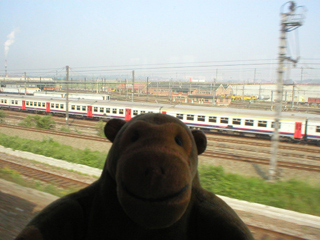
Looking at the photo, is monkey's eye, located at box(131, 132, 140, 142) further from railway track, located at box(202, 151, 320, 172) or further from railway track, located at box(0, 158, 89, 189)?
railway track, located at box(202, 151, 320, 172)

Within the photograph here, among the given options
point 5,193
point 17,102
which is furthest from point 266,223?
point 17,102

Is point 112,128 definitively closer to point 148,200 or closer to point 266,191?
point 148,200

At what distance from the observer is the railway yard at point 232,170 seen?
14.4 ft

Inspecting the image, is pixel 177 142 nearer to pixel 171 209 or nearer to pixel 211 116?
pixel 171 209

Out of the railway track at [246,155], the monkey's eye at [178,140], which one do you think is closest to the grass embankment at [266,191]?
the railway track at [246,155]

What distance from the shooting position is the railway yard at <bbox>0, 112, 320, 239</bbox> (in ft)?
14.4

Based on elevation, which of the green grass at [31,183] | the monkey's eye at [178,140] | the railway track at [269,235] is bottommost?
the green grass at [31,183]

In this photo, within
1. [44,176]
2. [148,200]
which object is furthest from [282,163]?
[148,200]

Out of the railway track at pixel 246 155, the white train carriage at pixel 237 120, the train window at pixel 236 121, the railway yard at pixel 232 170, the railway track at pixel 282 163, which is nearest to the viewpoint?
the railway yard at pixel 232 170

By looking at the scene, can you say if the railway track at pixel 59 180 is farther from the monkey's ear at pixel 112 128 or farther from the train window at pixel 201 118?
the train window at pixel 201 118

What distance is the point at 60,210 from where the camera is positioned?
65.7 inches

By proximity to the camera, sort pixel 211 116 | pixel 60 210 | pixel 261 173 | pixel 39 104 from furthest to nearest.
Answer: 1. pixel 39 104
2. pixel 211 116
3. pixel 261 173
4. pixel 60 210

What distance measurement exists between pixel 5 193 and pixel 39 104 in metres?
22.4

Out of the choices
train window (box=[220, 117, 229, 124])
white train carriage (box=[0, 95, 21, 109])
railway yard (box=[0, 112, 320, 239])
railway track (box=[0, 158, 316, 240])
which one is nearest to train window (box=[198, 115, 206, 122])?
train window (box=[220, 117, 229, 124])
